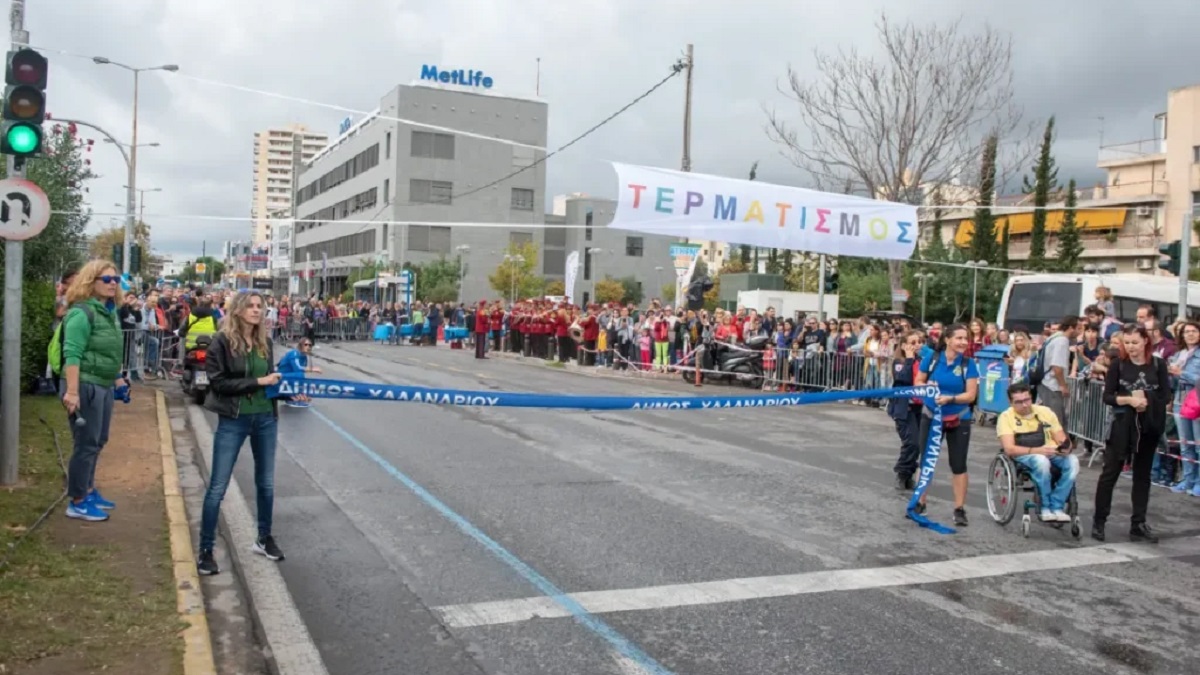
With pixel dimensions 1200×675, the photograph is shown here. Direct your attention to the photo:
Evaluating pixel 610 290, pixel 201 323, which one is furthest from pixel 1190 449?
pixel 610 290

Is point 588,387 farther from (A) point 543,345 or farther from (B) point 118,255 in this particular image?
(B) point 118,255

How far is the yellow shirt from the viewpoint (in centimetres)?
879

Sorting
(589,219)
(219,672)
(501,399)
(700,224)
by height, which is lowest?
(219,672)

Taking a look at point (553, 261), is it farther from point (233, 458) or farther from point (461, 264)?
point (233, 458)

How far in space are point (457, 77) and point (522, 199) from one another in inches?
420

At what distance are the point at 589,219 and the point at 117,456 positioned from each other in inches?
3471

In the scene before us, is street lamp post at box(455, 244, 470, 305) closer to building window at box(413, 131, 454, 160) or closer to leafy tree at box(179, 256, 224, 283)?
building window at box(413, 131, 454, 160)

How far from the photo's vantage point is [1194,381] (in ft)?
37.5

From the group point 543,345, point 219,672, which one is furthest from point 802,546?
point 543,345

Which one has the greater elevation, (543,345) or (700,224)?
(700,224)

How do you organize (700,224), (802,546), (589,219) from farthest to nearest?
(589,219) → (700,224) → (802,546)

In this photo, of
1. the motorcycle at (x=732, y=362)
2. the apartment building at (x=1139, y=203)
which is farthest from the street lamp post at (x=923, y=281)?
the motorcycle at (x=732, y=362)

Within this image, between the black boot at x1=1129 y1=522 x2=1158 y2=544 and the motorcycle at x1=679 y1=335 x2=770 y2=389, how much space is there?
14.1m

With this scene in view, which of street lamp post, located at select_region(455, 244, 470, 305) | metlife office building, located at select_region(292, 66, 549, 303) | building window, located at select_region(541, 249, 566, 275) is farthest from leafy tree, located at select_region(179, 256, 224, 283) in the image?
street lamp post, located at select_region(455, 244, 470, 305)
